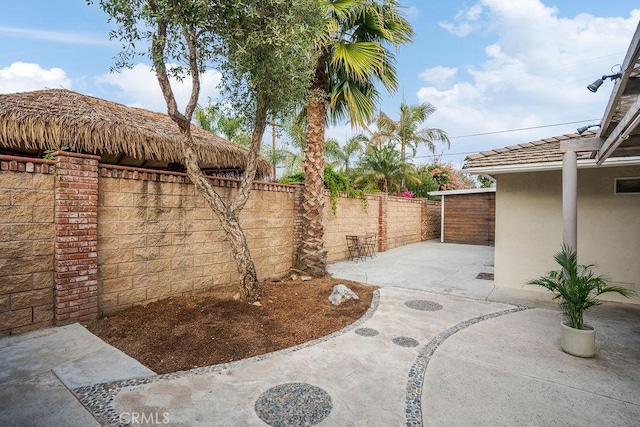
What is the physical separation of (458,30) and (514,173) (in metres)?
9.30

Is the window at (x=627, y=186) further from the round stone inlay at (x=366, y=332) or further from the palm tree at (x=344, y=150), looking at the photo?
the palm tree at (x=344, y=150)

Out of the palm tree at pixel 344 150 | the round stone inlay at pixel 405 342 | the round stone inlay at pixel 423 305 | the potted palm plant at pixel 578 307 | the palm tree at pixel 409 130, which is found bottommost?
the round stone inlay at pixel 423 305

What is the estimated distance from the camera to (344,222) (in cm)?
1052

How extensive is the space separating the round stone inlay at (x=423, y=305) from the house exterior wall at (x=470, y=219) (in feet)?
36.1

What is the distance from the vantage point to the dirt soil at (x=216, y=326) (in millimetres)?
3531

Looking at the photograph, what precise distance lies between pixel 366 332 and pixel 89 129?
18.3 ft

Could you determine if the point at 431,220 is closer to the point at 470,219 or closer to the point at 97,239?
the point at 470,219

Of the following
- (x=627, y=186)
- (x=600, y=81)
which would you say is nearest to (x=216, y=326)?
(x=600, y=81)

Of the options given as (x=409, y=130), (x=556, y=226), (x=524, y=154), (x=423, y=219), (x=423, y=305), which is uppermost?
(x=409, y=130)

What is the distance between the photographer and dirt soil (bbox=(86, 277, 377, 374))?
11.6 ft

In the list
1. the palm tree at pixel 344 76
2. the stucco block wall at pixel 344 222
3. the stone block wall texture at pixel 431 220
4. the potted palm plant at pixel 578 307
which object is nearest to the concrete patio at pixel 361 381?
the potted palm plant at pixel 578 307

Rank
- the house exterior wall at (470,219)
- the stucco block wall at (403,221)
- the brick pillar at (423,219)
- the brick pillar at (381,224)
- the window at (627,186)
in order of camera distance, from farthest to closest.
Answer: the brick pillar at (423,219)
the house exterior wall at (470,219)
the stucco block wall at (403,221)
the brick pillar at (381,224)
the window at (627,186)

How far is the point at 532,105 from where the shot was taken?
21.2m

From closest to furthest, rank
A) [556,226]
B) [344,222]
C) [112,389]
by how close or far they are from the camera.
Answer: [112,389]
[556,226]
[344,222]
